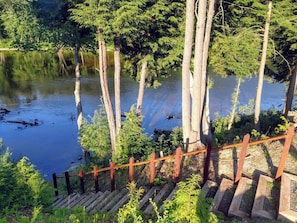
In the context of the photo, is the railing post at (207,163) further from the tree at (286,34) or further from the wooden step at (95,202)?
the tree at (286,34)

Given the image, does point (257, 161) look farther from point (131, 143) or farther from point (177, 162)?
point (131, 143)

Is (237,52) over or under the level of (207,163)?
over

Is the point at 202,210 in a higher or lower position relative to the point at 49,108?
higher

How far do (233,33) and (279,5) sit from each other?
1853 mm

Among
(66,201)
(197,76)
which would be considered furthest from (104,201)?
(197,76)

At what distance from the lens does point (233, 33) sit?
485 inches

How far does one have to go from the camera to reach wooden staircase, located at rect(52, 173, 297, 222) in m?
4.89

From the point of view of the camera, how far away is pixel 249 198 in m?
5.50

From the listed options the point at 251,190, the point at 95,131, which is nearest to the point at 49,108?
the point at 95,131

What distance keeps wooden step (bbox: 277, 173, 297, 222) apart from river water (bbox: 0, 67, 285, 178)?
421 inches

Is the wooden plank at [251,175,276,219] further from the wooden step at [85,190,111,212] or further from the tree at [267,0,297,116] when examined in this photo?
the tree at [267,0,297,116]

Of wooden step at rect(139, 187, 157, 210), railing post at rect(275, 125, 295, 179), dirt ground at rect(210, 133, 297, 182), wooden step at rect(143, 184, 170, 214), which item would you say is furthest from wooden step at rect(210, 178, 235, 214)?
wooden step at rect(139, 187, 157, 210)

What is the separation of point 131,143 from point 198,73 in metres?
3.53

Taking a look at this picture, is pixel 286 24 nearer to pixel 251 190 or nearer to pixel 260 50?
pixel 260 50
